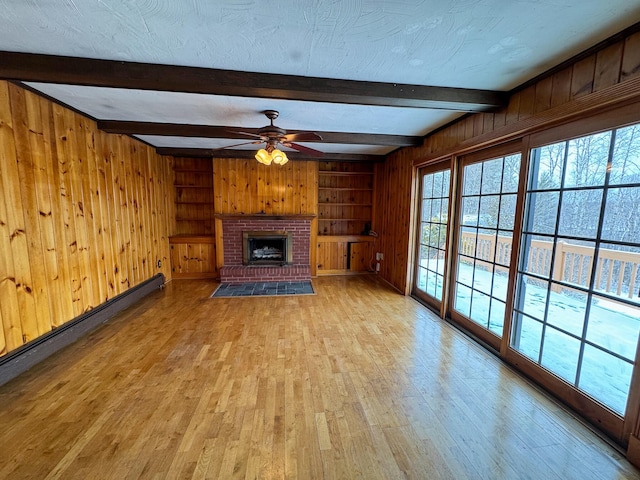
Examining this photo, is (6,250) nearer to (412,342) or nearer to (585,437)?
(412,342)

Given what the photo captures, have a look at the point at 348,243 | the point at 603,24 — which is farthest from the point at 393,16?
the point at 348,243

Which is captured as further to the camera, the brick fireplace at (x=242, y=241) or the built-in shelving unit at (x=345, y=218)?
the built-in shelving unit at (x=345, y=218)

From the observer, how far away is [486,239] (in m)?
2.88

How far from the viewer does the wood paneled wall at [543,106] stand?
1.59m

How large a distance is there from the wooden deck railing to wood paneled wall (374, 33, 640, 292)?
931 mm

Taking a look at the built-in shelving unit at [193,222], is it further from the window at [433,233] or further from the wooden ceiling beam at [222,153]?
the window at [433,233]

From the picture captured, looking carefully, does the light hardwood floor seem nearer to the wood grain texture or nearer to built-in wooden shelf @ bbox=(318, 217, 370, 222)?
the wood grain texture

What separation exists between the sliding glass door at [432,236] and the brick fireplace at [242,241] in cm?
212

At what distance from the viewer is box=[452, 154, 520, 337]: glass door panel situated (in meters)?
2.59

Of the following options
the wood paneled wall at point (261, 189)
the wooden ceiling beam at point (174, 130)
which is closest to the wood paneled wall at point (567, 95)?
the wooden ceiling beam at point (174, 130)

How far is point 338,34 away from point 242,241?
412 centimetres

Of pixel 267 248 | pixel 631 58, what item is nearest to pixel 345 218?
pixel 267 248

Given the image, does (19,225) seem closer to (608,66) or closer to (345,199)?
(608,66)

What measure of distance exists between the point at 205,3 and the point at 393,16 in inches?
38.3
